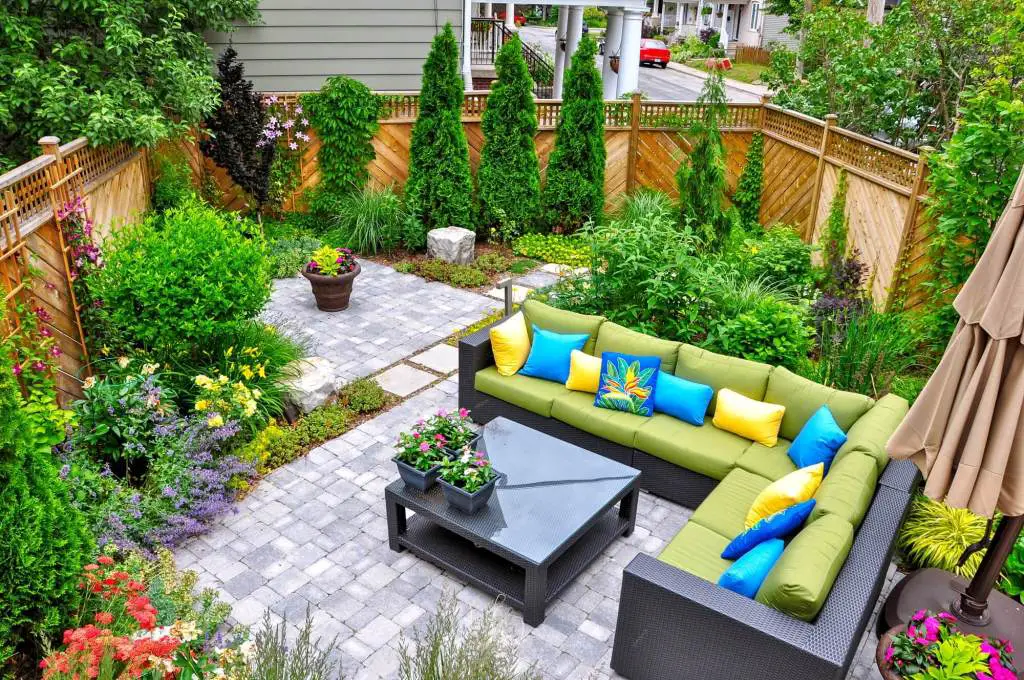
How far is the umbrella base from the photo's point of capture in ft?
12.2

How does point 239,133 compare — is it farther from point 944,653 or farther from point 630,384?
point 944,653

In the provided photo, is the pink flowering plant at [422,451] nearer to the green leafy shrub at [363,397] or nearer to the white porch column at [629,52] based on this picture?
the green leafy shrub at [363,397]

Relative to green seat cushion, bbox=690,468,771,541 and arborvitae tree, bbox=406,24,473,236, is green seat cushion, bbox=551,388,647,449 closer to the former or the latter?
green seat cushion, bbox=690,468,771,541

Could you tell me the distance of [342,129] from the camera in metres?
10.2

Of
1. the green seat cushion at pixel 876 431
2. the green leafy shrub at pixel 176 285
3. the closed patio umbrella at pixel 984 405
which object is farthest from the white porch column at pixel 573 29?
the closed patio umbrella at pixel 984 405

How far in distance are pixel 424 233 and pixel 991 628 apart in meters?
8.13

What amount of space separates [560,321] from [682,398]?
51.3 inches

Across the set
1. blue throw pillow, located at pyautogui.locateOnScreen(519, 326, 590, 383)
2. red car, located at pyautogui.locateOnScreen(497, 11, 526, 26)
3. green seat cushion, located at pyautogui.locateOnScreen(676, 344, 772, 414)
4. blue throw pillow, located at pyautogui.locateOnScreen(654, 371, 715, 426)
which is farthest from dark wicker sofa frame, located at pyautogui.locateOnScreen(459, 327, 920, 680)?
red car, located at pyautogui.locateOnScreen(497, 11, 526, 26)

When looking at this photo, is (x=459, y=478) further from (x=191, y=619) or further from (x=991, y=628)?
(x=991, y=628)

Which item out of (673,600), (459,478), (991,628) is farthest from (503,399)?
(991,628)

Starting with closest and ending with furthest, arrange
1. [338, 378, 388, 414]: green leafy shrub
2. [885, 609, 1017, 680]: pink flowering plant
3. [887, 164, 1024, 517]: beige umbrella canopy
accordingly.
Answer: [887, 164, 1024, 517]: beige umbrella canopy
[885, 609, 1017, 680]: pink flowering plant
[338, 378, 388, 414]: green leafy shrub

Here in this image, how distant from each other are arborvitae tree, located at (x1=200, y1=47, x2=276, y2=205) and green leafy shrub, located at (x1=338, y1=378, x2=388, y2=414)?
426 centimetres

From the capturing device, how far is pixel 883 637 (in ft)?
12.2

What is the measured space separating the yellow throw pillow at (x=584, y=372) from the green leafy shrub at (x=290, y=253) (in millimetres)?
4907
